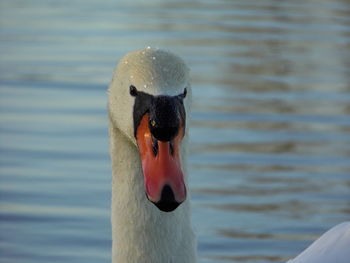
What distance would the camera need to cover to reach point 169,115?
14.8 ft

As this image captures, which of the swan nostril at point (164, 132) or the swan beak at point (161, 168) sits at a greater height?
the swan nostril at point (164, 132)

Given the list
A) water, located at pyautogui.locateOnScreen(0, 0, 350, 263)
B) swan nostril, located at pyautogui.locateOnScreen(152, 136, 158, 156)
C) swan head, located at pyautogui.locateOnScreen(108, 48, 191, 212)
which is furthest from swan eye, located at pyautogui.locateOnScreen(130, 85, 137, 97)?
water, located at pyautogui.locateOnScreen(0, 0, 350, 263)

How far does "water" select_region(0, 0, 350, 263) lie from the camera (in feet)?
26.7

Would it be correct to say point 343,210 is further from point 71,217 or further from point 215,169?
point 71,217

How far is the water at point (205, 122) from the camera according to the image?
8148 millimetres

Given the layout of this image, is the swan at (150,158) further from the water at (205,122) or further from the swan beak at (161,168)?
the water at (205,122)

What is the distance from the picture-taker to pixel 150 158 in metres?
4.63

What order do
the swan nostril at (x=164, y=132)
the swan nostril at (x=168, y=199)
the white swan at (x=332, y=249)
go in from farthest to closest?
the white swan at (x=332, y=249) → the swan nostril at (x=164, y=132) → the swan nostril at (x=168, y=199)

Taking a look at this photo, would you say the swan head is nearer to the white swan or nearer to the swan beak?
the swan beak

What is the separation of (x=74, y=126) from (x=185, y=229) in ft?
16.3

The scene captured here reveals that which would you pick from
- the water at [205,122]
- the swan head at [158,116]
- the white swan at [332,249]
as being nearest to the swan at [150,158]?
the swan head at [158,116]

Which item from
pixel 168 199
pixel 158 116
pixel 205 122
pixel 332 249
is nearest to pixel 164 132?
pixel 158 116

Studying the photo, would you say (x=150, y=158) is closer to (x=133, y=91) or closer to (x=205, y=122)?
(x=133, y=91)

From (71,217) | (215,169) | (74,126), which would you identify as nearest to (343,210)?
(215,169)
